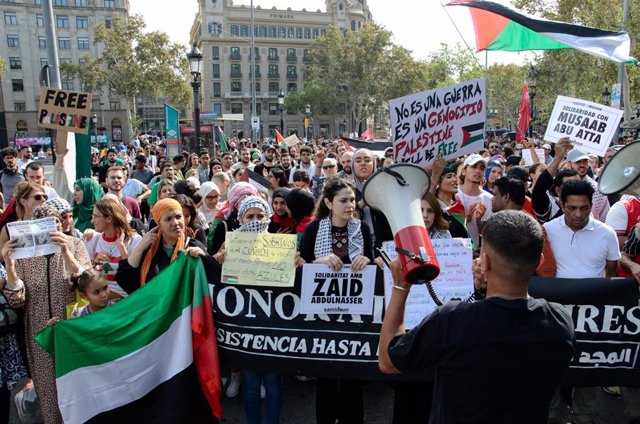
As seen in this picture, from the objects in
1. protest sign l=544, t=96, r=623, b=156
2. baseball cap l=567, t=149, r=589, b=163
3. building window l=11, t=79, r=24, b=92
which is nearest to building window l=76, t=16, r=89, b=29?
building window l=11, t=79, r=24, b=92

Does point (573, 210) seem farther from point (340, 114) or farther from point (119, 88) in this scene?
point (340, 114)

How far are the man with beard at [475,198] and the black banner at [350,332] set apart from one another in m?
1.43

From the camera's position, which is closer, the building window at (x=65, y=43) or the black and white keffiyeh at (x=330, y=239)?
the black and white keffiyeh at (x=330, y=239)

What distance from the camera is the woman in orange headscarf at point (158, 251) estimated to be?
3.67m

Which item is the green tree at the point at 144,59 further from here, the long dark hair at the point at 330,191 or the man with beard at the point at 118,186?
the long dark hair at the point at 330,191

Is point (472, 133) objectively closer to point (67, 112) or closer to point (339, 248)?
point (339, 248)

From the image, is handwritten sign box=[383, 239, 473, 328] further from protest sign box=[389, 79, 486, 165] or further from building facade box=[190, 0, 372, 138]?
building facade box=[190, 0, 372, 138]

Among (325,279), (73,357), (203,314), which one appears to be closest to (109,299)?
(73,357)

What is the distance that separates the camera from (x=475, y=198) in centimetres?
492

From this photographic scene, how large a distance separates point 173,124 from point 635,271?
10.8 metres

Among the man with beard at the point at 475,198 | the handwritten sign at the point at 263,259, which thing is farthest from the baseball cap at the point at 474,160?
the handwritten sign at the point at 263,259

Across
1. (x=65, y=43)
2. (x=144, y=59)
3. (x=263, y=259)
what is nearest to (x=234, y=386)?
(x=263, y=259)

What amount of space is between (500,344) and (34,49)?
238 feet

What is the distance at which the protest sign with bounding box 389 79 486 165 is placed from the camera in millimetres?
3908
